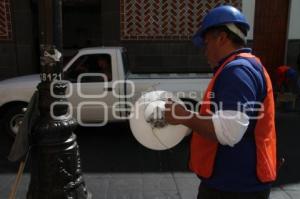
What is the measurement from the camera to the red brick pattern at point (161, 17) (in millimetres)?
10828

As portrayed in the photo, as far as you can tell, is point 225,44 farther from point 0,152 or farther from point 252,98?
point 0,152

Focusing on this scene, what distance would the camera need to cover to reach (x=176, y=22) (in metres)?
10.9

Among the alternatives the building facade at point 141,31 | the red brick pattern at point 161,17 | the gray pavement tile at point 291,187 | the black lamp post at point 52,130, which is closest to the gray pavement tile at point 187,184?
the gray pavement tile at point 291,187

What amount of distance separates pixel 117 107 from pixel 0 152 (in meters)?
1.99

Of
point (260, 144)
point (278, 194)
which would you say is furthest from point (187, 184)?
point (260, 144)

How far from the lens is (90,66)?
711 centimetres

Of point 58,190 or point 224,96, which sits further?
point 58,190

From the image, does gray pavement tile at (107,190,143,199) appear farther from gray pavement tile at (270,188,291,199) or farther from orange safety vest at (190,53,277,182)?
orange safety vest at (190,53,277,182)

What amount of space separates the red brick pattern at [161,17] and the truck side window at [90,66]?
3920 mm

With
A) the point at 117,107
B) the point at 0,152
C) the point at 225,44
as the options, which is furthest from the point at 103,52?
the point at 225,44

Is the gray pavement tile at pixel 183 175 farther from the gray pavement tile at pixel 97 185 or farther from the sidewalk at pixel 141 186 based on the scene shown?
the gray pavement tile at pixel 97 185

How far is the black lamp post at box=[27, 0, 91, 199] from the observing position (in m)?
3.69

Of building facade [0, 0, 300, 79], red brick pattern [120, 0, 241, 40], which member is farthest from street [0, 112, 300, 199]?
red brick pattern [120, 0, 241, 40]

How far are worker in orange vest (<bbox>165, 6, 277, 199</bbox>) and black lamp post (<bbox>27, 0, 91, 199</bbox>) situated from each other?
1753 millimetres
